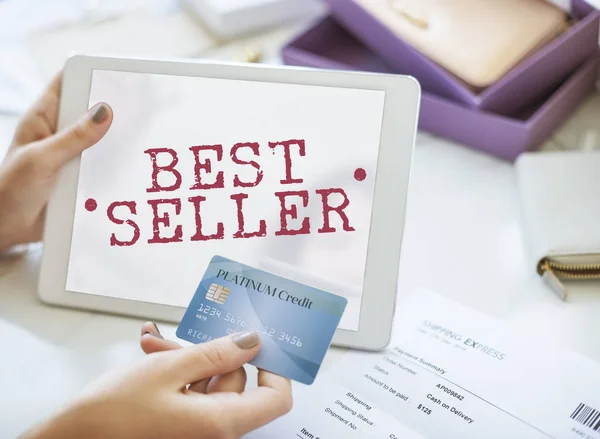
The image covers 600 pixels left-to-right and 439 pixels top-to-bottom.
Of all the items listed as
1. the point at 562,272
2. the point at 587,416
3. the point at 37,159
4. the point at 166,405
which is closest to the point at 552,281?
the point at 562,272

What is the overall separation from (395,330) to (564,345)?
0.16 meters

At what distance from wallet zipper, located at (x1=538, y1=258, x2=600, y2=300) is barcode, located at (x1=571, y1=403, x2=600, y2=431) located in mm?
133

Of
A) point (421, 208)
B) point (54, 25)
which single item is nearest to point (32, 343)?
point (421, 208)

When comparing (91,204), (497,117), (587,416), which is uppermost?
(497,117)

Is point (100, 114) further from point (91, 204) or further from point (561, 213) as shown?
point (561, 213)

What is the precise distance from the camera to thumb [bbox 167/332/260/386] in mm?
472

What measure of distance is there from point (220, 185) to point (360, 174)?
137 millimetres

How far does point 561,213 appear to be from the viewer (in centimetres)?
67

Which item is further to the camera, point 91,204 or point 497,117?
point 497,117

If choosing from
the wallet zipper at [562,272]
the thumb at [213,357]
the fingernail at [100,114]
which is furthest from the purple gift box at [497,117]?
the thumb at [213,357]

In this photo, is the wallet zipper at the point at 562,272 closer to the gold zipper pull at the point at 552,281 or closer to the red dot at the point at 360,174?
the gold zipper pull at the point at 552,281

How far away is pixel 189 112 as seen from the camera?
0.63 meters

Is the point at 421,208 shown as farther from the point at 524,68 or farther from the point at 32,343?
the point at 32,343

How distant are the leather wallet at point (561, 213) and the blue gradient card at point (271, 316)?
0.82ft
